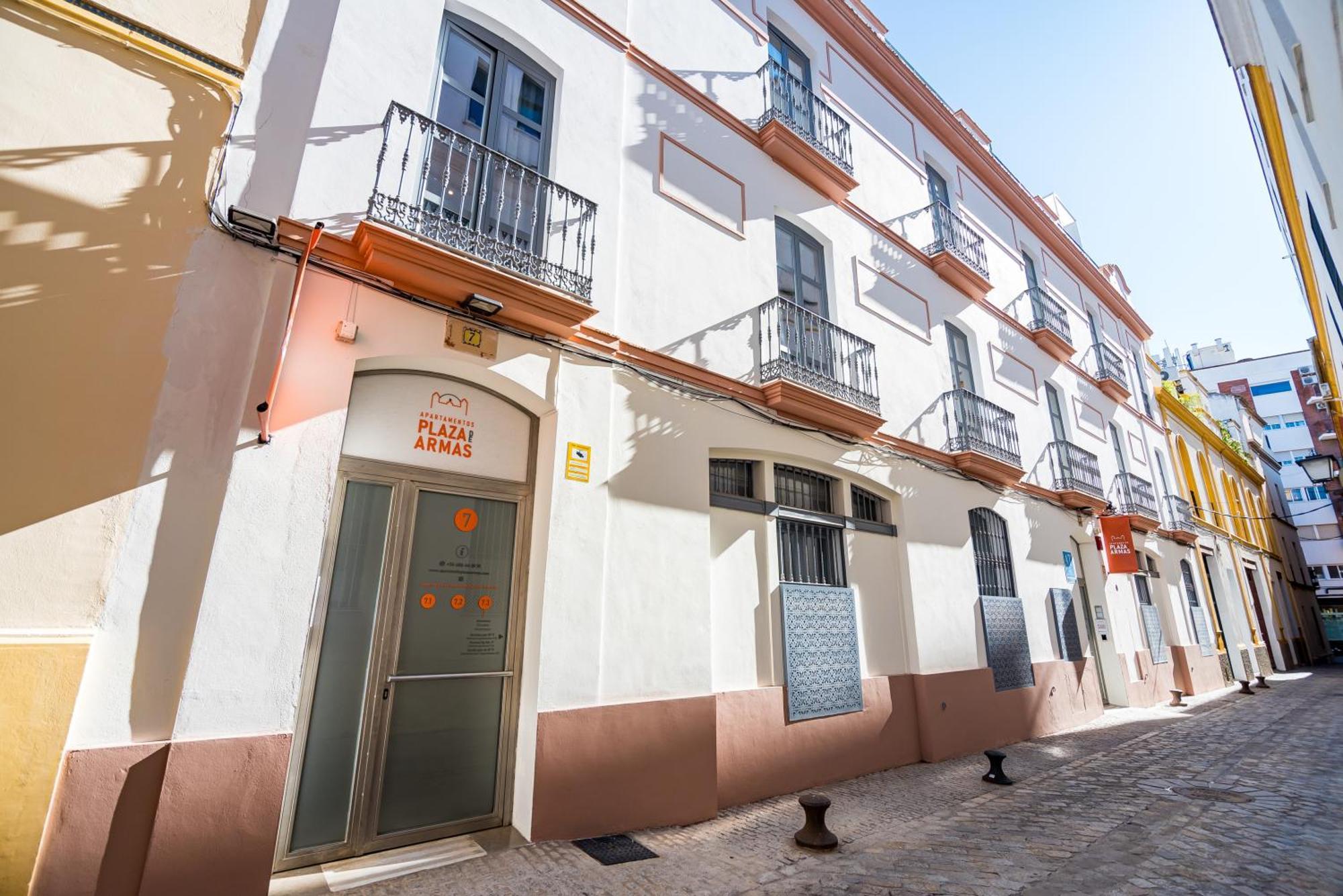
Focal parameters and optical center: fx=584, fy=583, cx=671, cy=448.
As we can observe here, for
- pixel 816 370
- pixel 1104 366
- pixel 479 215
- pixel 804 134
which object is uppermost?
pixel 804 134

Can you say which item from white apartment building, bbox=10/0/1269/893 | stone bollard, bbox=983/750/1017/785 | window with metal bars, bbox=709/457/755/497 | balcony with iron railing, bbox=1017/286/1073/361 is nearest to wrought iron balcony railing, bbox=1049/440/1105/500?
balcony with iron railing, bbox=1017/286/1073/361

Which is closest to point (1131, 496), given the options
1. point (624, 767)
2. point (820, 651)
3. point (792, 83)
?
point (820, 651)

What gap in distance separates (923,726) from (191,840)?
23.3ft

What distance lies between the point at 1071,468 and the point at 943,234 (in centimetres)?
538

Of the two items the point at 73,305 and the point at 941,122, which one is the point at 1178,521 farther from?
the point at 73,305

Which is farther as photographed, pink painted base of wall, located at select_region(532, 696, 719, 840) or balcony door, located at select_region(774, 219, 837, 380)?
balcony door, located at select_region(774, 219, 837, 380)

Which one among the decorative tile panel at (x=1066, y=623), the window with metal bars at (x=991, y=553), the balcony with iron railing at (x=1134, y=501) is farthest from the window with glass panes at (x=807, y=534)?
the balcony with iron railing at (x=1134, y=501)

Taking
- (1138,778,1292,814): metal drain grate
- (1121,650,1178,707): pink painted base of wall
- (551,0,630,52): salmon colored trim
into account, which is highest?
(551,0,630,52): salmon colored trim

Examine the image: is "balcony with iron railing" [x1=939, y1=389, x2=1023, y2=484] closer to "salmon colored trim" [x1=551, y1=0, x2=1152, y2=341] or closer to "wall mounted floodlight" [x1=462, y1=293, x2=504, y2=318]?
"salmon colored trim" [x1=551, y1=0, x2=1152, y2=341]

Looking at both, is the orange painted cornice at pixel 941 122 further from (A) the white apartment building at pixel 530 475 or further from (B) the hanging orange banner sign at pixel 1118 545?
(B) the hanging orange banner sign at pixel 1118 545

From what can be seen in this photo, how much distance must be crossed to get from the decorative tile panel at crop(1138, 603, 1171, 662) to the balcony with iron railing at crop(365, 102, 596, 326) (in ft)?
47.7

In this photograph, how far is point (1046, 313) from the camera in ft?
42.9

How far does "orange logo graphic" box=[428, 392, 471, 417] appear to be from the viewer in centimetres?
466

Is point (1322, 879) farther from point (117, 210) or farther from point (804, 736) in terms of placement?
point (117, 210)
